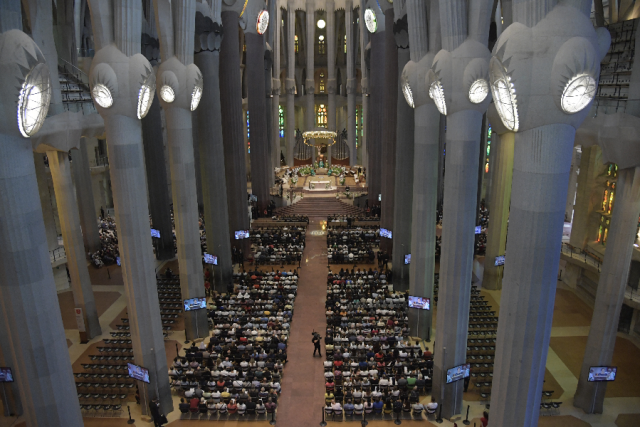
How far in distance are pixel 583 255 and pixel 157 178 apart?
2447 cm

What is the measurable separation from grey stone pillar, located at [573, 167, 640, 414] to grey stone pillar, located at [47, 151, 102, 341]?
757 inches

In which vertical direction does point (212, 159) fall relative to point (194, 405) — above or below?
above

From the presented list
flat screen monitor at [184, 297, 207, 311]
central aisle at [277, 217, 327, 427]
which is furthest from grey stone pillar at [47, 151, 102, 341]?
central aisle at [277, 217, 327, 427]

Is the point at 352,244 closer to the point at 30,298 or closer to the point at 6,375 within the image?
the point at 6,375

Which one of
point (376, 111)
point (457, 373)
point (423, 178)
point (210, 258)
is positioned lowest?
point (457, 373)

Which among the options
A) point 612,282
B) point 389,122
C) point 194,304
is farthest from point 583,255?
point 194,304

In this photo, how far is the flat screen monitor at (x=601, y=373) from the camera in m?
14.2

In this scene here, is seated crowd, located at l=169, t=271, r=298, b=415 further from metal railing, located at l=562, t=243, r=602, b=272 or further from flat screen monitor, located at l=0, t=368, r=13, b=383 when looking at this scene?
metal railing, located at l=562, t=243, r=602, b=272

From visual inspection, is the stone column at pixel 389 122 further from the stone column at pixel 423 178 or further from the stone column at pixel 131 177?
the stone column at pixel 131 177

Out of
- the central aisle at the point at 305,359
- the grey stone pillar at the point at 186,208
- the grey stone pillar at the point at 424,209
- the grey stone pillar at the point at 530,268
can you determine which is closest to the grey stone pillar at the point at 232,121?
the central aisle at the point at 305,359

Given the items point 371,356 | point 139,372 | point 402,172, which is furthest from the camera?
point 402,172

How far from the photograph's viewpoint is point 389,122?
88.8 ft

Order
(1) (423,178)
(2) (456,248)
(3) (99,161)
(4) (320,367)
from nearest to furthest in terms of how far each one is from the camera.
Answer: (2) (456,248)
(4) (320,367)
(1) (423,178)
(3) (99,161)

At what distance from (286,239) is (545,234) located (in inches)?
938
